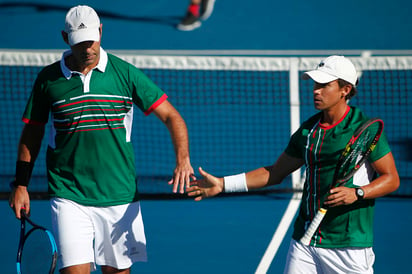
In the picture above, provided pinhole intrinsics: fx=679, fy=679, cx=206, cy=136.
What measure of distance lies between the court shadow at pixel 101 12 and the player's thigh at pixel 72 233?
10427 millimetres

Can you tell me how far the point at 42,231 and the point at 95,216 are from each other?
40 cm

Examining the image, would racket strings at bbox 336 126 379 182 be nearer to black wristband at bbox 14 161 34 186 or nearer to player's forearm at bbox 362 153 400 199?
player's forearm at bbox 362 153 400 199

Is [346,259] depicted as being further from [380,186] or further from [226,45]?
[226,45]

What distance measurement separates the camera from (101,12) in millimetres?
15523

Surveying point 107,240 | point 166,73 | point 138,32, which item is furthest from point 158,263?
point 138,32

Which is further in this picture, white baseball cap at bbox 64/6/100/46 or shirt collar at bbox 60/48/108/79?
shirt collar at bbox 60/48/108/79

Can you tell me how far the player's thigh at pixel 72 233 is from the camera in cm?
493

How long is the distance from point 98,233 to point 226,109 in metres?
5.87

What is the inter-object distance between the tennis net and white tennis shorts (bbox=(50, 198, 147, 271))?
12.0ft

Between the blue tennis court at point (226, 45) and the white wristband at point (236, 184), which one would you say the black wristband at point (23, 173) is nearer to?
the white wristband at point (236, 184)

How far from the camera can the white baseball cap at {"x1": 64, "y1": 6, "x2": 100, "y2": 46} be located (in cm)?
474

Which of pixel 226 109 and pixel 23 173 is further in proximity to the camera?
pixel 226 109

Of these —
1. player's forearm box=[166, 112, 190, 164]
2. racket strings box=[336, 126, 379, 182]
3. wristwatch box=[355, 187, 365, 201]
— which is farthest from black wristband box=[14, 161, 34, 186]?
wristwatch box=[355, 187, 365, 201]

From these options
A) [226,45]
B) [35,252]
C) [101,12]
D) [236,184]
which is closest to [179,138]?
[236,184]
